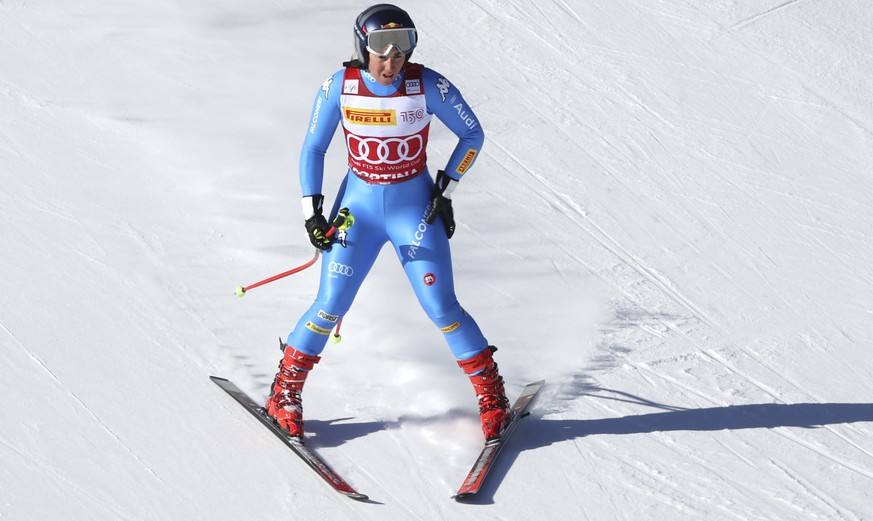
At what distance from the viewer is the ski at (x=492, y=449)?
5910mm

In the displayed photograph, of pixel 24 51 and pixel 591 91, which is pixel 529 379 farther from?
pixel 24 51

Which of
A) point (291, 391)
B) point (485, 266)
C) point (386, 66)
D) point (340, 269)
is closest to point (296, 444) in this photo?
point (291, 391)

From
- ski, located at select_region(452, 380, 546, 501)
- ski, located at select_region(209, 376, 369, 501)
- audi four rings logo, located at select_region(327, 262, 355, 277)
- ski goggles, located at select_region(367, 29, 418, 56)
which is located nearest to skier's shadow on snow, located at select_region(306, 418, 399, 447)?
ski, located at select_region(209, 376, 369, 501)

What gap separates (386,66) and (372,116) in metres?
0.25

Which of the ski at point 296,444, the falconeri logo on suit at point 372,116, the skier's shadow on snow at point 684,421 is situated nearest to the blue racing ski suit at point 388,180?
the falconeri logo on suit at point 372,116

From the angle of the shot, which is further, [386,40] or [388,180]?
[388,180]

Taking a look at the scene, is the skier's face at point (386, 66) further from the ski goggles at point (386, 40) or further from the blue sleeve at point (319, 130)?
the blue sleeve at point (319, 130)

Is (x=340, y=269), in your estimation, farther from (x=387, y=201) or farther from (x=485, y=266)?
(x=485, y=266)

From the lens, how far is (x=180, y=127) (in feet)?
29.3

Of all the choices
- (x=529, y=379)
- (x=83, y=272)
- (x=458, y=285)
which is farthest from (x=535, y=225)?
(x=83, y=272)

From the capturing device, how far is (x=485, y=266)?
7.86 meters

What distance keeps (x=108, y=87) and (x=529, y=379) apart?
415 centimetres

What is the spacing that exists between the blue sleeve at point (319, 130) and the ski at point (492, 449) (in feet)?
4.80

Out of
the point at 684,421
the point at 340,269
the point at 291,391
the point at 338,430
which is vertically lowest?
the point at 338,430
